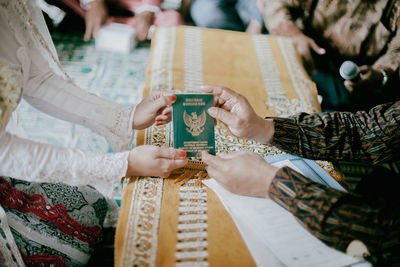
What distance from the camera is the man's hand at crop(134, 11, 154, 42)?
6.81ft

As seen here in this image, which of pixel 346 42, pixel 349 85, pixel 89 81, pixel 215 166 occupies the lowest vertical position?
pixel 89 81

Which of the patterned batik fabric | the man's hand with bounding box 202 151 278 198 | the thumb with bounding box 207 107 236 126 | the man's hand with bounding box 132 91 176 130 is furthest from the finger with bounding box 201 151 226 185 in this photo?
the patterned batik fabric

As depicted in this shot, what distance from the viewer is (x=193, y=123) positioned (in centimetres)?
81

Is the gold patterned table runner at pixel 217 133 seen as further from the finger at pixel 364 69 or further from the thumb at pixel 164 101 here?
the finger at pixel 364 69

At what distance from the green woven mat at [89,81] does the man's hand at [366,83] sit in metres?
1.49

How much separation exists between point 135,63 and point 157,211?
160 cm

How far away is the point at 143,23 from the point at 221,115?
1.63 meters

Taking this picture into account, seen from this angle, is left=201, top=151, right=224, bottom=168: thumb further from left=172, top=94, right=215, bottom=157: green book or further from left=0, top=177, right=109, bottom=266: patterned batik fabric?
left=0, top=177, right=109, bottom=266: patterned batik fabric

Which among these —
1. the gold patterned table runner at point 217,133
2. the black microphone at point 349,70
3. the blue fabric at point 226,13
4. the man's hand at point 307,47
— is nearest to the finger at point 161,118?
the gold patterned table runner at point 217,133

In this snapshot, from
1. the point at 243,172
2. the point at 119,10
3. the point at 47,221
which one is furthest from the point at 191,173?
the point at 119,10

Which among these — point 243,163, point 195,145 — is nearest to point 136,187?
point 195,145

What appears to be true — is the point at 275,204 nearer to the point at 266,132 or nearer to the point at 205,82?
the point at 266,132

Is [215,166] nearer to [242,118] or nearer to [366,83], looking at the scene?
[242,118]

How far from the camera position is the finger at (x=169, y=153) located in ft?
2.59
